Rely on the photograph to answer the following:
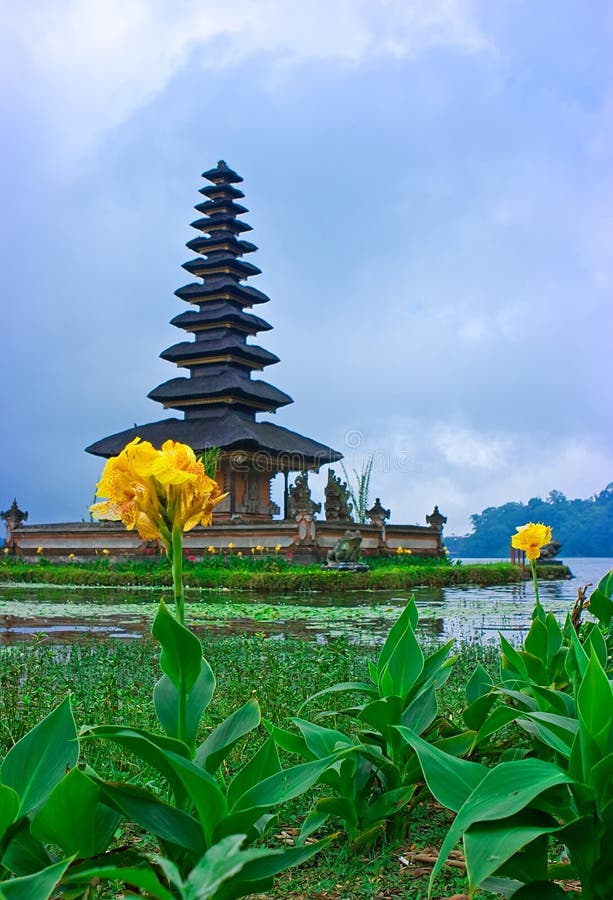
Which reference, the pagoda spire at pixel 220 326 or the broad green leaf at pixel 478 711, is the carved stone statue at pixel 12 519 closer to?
the pagoda spire at pixel 220 326

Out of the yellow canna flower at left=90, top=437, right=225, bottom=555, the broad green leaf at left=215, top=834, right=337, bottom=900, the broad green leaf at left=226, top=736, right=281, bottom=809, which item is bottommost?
the broad green leaf at left=215, top=834, right=337, bottom=900

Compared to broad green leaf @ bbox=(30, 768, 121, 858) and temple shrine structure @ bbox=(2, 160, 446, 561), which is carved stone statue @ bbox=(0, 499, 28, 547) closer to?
temple shrine structure @ bbox=(2, 160, 446, 561)

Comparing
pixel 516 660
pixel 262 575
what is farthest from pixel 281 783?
pixel 262 575

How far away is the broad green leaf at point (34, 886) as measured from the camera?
1442 mm

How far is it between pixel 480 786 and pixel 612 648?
2.70 metres

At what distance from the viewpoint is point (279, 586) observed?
17734 millimetres

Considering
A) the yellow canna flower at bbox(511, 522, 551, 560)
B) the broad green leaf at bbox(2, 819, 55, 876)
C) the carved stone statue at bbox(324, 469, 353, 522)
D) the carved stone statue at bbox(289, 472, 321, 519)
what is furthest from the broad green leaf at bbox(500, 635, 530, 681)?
the carved stone statue at bbox(324, 469, 353, 522)

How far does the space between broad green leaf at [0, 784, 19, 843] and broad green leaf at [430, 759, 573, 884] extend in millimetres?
842

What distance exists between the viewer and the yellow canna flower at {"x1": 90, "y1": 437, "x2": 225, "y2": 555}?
215 centimetres

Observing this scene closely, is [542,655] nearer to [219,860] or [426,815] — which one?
[426,815]

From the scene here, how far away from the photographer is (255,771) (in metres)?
1.94

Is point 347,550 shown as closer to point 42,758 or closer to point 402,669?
point 402,669

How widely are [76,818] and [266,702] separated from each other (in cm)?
258

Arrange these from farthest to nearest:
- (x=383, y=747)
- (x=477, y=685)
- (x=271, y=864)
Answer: (x=477, y=685) < (x=383, y=747) < (x=271, y=864)
